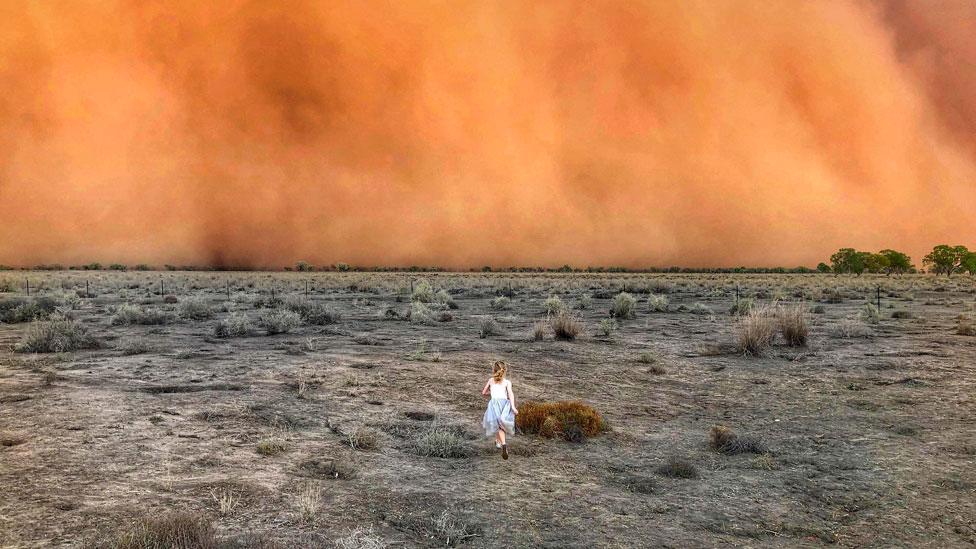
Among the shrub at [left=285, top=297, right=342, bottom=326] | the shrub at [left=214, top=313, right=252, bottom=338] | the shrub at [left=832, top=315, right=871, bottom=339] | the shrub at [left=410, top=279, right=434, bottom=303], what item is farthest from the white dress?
the shrub at [left=410, top=279, right=434, bottom=303]

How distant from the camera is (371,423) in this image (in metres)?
11.2

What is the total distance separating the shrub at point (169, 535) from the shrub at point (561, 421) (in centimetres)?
587

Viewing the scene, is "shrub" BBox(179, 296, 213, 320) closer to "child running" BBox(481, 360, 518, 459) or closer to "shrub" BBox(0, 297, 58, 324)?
"shrub" BBox(0, 297, 58, 324)

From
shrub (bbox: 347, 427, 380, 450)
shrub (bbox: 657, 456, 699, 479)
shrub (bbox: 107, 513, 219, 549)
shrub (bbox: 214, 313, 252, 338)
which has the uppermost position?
shrub (bbox: 214, 313, 252, 338)

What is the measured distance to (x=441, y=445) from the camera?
9.51m

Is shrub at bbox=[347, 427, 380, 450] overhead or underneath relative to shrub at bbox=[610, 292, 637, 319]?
underneath

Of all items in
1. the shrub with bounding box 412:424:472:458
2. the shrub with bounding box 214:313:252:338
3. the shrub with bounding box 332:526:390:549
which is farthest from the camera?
the shrub with bounding box 214:313:252:338

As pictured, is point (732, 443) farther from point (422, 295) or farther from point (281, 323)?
point (422, 295)

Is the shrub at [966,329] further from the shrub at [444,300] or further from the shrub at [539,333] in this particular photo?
the shrub at [444,300]

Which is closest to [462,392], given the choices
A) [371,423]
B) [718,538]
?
[371,423]

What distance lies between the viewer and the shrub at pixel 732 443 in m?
9.80

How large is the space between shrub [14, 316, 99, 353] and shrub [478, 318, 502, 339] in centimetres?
1258

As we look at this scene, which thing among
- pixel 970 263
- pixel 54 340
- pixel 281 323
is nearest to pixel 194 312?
pixel 281 323

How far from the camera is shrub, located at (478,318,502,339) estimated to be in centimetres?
2358
